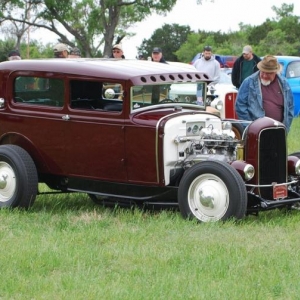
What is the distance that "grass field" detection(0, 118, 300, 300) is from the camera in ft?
19.4

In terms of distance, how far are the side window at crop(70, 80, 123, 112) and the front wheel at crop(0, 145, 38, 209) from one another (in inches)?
28.5

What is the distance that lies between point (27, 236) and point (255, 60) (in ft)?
31.2

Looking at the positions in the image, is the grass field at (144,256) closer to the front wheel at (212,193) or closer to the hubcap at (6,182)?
the front wheel at (212,193)

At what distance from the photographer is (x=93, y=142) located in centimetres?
880

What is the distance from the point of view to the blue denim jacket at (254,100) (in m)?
10.1

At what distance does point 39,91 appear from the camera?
9.29 meters

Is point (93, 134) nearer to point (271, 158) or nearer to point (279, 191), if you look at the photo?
point (271, 158)

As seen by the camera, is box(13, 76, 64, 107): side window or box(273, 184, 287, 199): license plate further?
box(13, 76, 64, 107): side window

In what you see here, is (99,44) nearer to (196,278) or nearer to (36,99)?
(36,99)

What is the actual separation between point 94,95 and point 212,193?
174 centimetres

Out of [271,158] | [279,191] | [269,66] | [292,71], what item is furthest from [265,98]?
[292,71]

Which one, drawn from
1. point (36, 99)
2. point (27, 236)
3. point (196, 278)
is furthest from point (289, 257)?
point (36, 99)

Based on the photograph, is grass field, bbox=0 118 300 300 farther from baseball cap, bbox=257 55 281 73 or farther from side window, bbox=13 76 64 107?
baseball cap, bbox=257 55 281 73

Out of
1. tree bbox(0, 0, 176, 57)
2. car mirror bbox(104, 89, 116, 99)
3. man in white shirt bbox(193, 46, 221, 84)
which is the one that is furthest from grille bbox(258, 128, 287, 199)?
tree bbox(0, 0, 176, 57)
